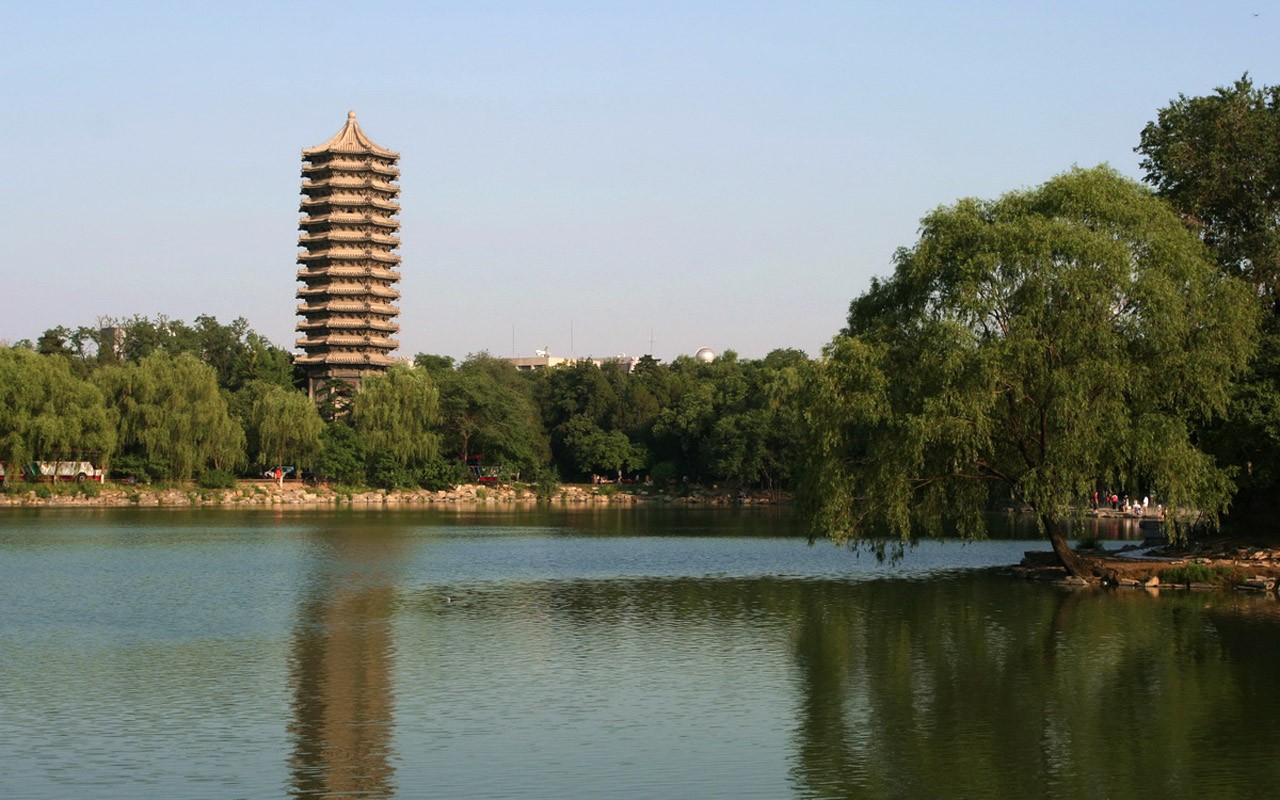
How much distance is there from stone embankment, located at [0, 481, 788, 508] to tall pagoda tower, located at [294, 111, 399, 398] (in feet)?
62.5

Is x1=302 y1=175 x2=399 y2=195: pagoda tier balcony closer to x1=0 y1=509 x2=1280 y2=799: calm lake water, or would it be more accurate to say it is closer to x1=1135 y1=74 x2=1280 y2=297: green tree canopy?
x1=0 y1=509 x2=1280 y2=799: calm lake water

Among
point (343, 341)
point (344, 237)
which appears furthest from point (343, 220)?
point (343, 341)

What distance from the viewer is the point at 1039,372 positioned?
27.0 metres

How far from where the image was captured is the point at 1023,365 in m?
27.0

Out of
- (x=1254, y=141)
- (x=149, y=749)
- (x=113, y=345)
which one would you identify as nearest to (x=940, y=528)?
(x=1254, y=141)

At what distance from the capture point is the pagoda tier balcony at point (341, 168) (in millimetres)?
99875

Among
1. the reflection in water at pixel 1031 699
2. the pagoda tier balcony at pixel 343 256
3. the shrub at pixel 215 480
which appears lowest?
the reflection in water at pixel 1031 699

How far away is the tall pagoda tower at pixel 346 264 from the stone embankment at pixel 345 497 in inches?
750

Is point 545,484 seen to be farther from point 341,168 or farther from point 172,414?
point 341,168

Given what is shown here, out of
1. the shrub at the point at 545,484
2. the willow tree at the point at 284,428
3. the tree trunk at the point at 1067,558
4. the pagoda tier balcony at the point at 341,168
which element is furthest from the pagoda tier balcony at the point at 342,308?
the tree trunk at the point at 1067,558

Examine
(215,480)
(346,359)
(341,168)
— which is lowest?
(215,480)

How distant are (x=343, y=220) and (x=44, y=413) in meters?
40.1

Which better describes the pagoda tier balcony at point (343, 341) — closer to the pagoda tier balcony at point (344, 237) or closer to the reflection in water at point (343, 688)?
the pagoda tier balcony at point (344, 237)

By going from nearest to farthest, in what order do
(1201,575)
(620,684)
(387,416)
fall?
(620,684)
(1201,575)
(387,416)
